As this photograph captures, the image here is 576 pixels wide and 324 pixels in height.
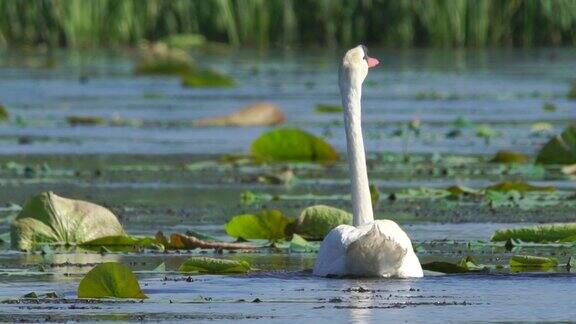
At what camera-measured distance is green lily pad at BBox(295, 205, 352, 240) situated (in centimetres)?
882

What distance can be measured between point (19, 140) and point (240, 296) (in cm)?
915

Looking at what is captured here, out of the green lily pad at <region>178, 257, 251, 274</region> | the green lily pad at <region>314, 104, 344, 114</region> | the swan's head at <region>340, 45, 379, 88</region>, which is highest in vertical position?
the swan's head at <region>340, 45, 379, 88</region>

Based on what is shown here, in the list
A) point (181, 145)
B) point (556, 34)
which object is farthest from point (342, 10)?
point (181, 145)

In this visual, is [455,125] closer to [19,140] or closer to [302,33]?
[19,140]

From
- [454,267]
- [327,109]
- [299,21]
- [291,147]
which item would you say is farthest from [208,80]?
[454,267]

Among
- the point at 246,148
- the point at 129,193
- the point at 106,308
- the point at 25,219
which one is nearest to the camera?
the point at 106,308

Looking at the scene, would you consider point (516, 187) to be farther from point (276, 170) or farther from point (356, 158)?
point (356, 158)

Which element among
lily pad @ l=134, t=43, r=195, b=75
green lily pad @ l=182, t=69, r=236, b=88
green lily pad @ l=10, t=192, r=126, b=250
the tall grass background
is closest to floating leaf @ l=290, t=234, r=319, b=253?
green lily pad @ l=10, t=192, r=126, b=250

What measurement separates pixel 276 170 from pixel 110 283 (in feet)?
20.7

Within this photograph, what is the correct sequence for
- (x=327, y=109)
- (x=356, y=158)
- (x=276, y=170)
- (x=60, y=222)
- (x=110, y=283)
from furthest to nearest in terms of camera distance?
1. (x=327, y=109)
2. (x=276, y=170)
3. (x=60, y=222)
4. (x=356, y=158)
5. (x=110, y=283)

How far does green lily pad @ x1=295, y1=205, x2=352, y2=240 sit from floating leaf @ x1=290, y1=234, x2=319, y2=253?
0.59ft

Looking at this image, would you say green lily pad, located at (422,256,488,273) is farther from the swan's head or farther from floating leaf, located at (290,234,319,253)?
floating leaf, located at (290,234,319,253)

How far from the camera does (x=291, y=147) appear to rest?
13133 mm

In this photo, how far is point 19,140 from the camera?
1591 cm
